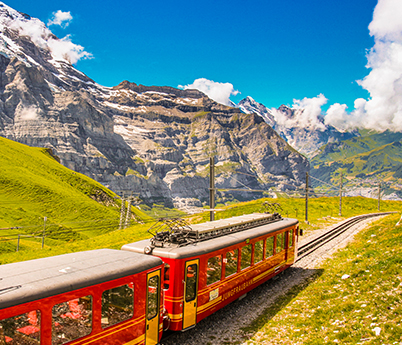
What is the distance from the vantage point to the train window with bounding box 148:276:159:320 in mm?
9180

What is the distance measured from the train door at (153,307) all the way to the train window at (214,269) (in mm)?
2633

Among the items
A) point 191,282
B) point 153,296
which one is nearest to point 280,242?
point 191,282

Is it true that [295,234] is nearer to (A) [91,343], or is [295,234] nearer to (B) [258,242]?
(B) [258,242]

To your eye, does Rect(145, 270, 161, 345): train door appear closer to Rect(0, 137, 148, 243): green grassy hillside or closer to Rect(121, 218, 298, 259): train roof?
Rect(121, 218, 298, 259): train roof

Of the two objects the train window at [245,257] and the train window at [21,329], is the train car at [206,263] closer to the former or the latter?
the train window at [245,257]

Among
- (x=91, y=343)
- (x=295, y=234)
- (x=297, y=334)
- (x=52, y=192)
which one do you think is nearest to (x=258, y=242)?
(x=297, y=334)

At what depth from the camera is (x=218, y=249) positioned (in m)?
12.1

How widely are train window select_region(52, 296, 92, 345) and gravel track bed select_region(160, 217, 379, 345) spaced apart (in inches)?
175

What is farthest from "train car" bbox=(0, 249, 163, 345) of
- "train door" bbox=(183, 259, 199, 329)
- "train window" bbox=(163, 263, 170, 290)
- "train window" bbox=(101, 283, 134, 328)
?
"train door" bbox=(183, 259, 199, 329)

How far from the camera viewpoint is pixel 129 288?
841 centimetres

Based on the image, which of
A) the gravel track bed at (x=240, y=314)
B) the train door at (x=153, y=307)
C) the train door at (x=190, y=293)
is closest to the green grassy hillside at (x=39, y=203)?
the gravel track bed at (x=240, y=314)

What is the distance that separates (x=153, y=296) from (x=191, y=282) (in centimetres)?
187

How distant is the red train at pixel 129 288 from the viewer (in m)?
6.29

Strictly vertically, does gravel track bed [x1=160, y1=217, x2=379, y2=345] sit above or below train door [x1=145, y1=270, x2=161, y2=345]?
below
